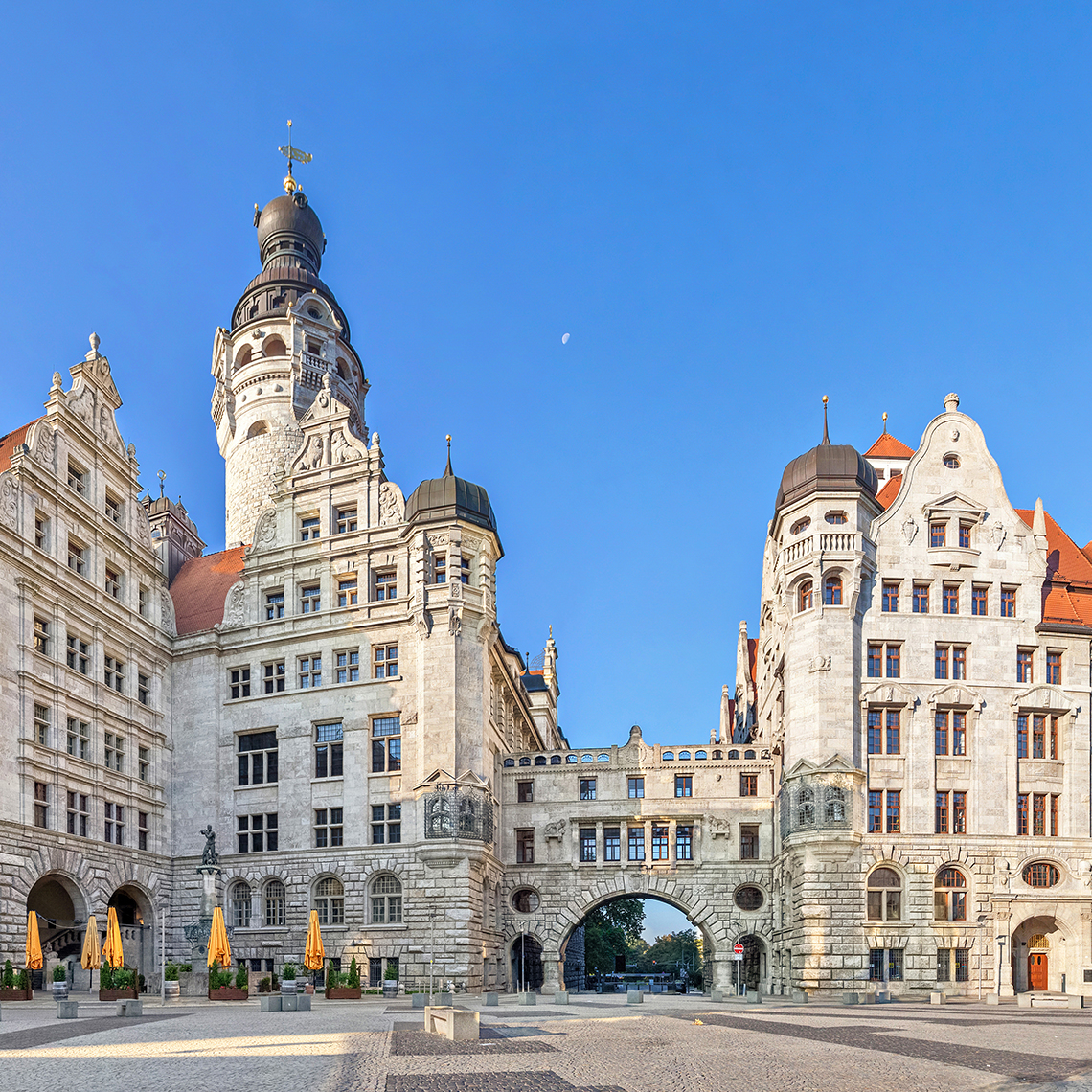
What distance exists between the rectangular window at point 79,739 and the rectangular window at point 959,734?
128 ft

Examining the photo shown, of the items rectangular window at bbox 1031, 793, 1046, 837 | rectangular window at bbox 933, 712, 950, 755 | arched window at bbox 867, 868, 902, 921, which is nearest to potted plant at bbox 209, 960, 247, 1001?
arched window at bbox 867, 868, 902, 921

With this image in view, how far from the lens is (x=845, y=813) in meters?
47.7

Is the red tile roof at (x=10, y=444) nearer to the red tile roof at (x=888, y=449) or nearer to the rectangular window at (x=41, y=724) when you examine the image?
the rectangular window at (x=41, y=724)

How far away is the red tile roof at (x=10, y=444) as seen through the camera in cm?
4736

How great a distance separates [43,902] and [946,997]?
39558 mm

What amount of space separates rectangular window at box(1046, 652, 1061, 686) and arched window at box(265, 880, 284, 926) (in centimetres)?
3754

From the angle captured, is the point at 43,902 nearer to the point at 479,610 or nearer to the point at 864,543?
the point at 479,610

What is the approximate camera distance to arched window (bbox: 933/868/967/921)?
157 ft

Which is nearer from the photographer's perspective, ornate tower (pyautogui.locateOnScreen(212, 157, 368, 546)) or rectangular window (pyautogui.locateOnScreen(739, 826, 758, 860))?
rectangular window (pyautogui.locateOnScreen(739, 826, 758, 860))

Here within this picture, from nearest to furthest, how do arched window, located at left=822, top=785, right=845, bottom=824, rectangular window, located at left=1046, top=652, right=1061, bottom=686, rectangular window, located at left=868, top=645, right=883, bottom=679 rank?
arched window, located at left=822, top=785, right=845, bottom=824 < rectangular window, located at left=868, top=645, right=883, bottom=679 < rectangular window, located at left=1046, top=652, right=1061, bottom=686

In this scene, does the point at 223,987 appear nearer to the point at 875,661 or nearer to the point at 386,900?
the point at 386,900

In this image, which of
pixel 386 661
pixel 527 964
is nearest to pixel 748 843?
pixel 527 964

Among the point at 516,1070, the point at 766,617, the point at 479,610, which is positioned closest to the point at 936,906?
the point at 766,617

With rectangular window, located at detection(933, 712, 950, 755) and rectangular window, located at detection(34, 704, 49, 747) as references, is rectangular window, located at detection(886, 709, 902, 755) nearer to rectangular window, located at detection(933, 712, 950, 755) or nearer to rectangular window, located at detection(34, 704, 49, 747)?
rectangular window, located at detection(933, 712, 950, 755)
